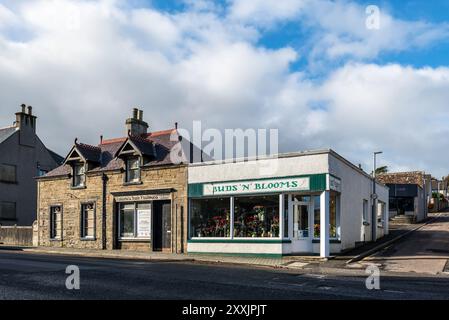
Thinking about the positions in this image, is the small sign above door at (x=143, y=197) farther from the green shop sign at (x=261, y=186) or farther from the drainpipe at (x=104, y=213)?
the green shop sign at (x=261, y=186)

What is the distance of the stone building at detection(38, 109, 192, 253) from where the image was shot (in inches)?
980

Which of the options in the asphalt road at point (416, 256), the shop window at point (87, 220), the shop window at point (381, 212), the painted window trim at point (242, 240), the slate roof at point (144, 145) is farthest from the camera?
the shop window at point (381, 212)

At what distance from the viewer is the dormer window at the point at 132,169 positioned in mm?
26281

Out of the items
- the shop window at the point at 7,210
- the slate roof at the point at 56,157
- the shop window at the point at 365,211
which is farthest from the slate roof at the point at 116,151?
the slate roof at the point at 56,157

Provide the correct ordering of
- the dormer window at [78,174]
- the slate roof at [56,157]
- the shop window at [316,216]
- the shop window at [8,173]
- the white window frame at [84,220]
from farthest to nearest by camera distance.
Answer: the slate roof at [56,157]
the shop window at [8,173]
the dormer window at [78,174]
the white window frame at [84,220]
the shop window at [316,216]

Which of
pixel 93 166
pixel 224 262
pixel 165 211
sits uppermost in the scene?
pixel 93 166

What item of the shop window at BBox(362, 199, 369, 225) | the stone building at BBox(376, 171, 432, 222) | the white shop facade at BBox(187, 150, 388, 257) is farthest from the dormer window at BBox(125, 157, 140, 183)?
the stone building at BBox(376, 171, 432, 222)

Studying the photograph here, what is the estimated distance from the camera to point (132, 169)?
26453mm

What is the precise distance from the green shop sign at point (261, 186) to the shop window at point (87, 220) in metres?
6.96

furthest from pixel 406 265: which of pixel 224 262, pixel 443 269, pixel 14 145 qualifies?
pixel 14 145

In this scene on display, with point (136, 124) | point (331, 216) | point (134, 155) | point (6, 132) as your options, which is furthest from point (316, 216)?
point (6, 132)
